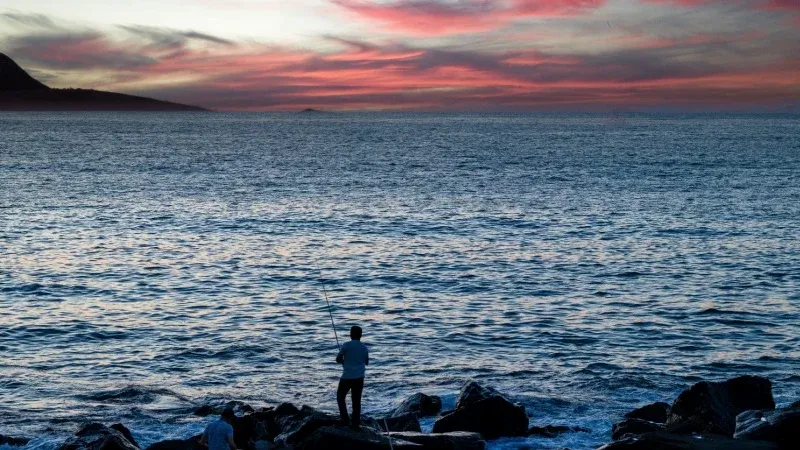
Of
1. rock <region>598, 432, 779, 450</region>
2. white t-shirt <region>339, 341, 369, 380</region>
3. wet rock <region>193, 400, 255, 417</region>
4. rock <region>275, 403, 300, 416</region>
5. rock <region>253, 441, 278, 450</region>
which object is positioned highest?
white t-shirt <region>339, 341, 369, 380</region>

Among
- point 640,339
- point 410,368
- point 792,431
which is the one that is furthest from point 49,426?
point 640,339

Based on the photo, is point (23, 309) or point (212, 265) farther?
point (212, 265)

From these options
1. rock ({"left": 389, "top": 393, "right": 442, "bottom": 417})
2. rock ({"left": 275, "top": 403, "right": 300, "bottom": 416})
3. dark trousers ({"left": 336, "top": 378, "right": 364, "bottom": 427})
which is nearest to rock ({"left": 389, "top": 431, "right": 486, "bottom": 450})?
dark trousers ({"left": 336, "top": 378, "right": 364, "bottom": 427})

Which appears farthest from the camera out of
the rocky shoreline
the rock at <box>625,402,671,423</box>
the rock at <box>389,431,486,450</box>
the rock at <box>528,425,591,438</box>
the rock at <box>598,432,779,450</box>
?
the rock at <box>625,402,671,423</box>

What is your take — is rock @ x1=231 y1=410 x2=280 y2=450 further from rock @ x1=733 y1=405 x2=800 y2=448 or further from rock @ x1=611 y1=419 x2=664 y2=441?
rock @ x1=733 y1=405 x2=800 y2=448

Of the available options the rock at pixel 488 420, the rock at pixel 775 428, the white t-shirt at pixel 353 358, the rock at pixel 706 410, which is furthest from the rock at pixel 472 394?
the rock at pixel 775 428

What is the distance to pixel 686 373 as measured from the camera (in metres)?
24.8

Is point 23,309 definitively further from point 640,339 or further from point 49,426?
point 640,339

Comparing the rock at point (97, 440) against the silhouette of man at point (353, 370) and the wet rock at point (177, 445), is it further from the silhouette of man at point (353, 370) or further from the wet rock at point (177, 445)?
the silhouette of man at point (353, 370)

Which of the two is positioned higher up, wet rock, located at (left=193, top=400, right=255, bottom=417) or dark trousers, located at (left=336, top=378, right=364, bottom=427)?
dark trousers, located at (left=336, top=378, right=364, bottom=427)

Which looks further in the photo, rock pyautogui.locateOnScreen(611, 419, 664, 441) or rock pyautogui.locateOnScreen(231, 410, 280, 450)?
rock pyautogui.locateOnScreen(611, 419, 664, 441)

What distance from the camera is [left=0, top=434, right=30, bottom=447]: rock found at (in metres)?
18.7

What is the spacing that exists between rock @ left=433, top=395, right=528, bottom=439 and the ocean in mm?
403

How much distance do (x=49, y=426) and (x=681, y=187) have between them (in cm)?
6658
